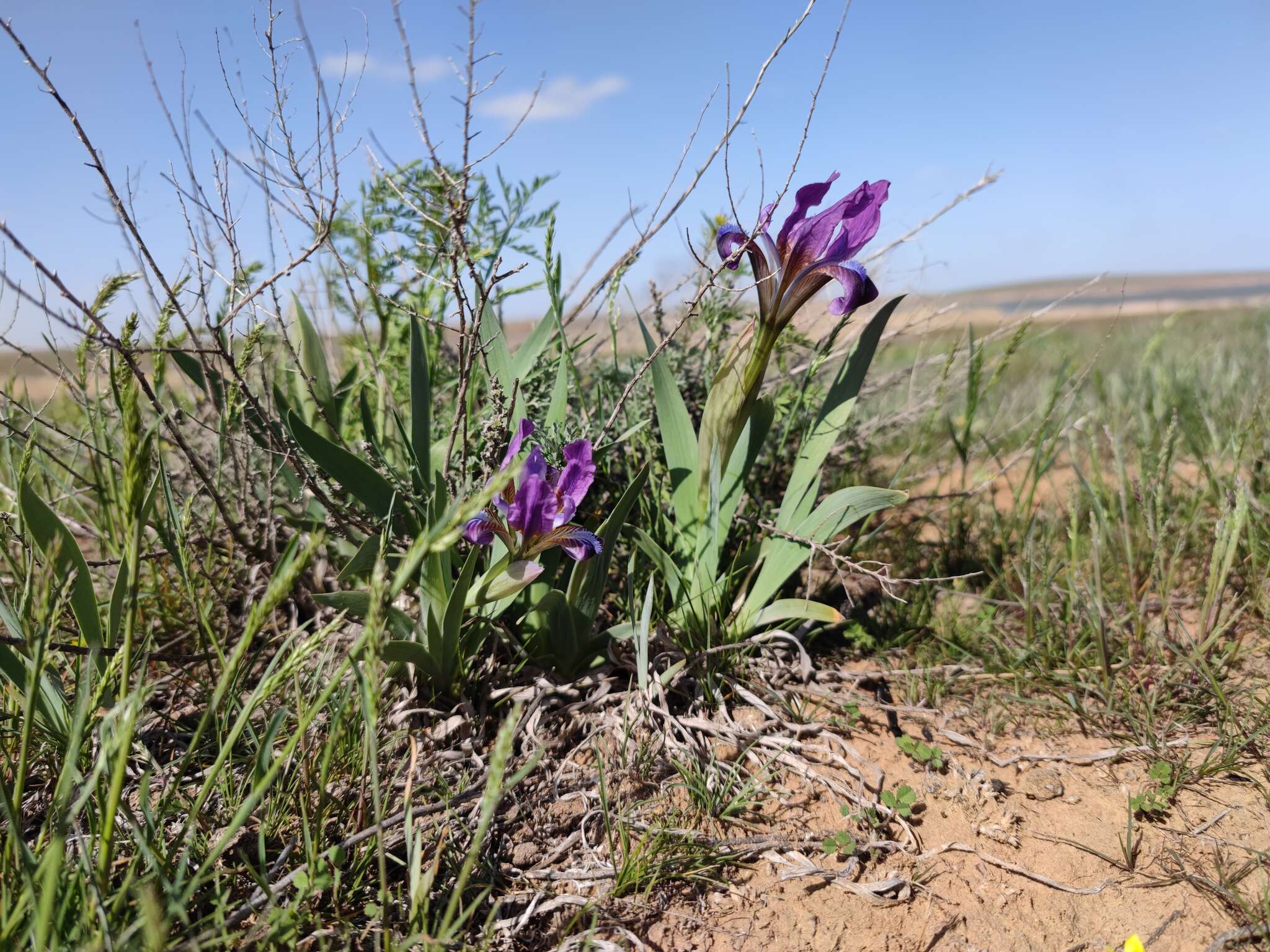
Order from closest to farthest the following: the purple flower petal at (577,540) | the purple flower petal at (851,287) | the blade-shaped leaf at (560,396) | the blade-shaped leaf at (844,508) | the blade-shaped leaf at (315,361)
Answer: the purple flower petal at (577,540) → the purple flower petal at (851,287) → the blade-shaped leaf at (844,508) → the blade-shaped leaf at (560,396) → the blade-shaped leaf at (315,361)

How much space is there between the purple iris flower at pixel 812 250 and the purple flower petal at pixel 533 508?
1.98ft

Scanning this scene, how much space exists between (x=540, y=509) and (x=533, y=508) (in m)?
0.02

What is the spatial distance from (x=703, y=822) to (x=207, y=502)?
5.83 ft

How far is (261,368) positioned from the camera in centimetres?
175

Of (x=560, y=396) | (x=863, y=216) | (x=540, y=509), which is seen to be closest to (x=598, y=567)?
(x=540, y=509)

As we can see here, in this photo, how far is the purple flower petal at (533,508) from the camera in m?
1.48

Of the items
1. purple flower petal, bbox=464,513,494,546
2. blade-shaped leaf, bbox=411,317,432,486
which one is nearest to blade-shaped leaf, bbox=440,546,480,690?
purple flower petal, bbox=464,513,494,546

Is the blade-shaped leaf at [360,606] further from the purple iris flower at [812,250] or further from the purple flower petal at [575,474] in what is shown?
the purple iris flower at [812,250]

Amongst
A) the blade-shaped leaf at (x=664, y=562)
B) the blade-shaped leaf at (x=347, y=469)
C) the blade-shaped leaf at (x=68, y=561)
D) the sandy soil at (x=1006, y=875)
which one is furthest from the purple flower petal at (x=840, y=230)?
the blade-shaped leaf at (x=68, y=561)

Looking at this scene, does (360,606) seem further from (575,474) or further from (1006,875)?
(1006,875)

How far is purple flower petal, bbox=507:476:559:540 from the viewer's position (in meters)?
1.48

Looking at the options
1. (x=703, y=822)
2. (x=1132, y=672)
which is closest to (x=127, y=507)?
(x=703, y=822)

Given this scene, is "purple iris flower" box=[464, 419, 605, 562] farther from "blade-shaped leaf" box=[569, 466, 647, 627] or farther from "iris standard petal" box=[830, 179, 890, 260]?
"iris standard petal" box=[830, 179, 890, 260]

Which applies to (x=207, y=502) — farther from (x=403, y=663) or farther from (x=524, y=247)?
(x=524, y=247)
